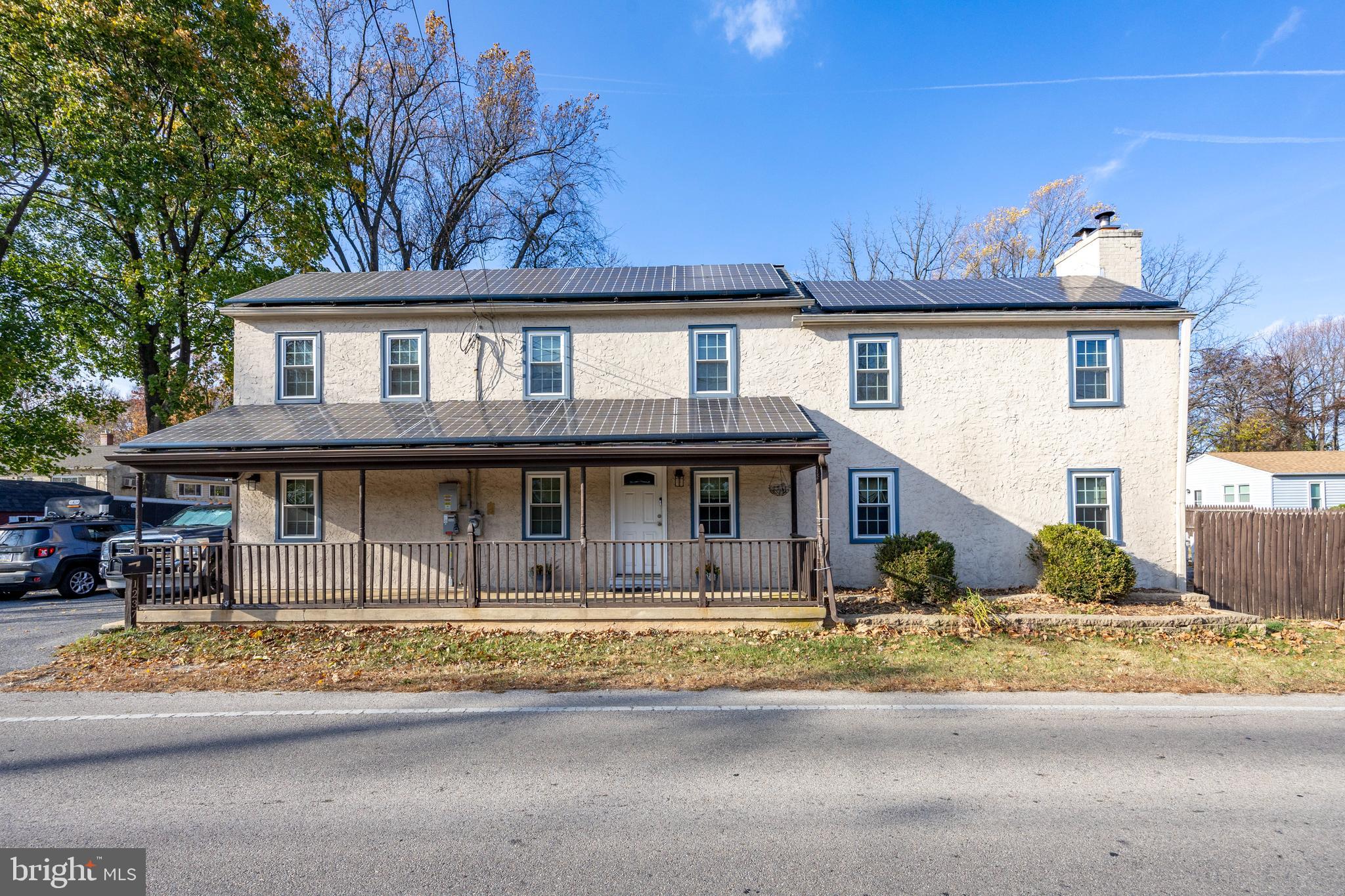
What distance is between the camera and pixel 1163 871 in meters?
3.49

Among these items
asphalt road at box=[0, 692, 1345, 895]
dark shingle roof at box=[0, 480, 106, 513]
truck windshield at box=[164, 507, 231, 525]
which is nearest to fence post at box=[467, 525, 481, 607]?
asphalt road at box=[0, 692, 1345, 895]

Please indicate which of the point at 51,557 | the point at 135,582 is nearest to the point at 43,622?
the point at 135,582

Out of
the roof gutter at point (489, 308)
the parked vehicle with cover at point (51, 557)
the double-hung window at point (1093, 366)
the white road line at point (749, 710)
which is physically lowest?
the white road line at point (749, 710)

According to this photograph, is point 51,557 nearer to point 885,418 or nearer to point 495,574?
point 495,574

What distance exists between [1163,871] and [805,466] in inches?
318

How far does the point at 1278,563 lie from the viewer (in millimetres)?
11234

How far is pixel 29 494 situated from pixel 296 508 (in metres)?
25.5

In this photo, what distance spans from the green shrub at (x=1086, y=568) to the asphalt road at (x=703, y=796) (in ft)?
14.0

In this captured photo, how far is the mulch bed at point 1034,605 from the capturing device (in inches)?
415

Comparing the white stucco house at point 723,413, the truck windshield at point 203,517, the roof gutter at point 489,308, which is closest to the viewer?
the white stucco house at point 723,413

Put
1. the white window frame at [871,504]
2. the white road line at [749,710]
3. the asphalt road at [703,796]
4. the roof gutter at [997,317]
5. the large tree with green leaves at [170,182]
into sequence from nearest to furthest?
the asphalt road at [703,796], the white road line at [749,710], the roof gutter at [997,317], the white window frame at [871,504], the large tree with green leaves at [170,182]

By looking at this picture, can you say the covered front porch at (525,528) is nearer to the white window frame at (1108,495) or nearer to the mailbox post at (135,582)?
the mailbox post at (135,582)

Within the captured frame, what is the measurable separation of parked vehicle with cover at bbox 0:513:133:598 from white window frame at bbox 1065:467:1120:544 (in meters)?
21.0

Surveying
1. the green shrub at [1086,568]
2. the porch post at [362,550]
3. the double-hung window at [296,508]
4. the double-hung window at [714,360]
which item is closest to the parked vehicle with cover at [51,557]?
the double-hung window at [296,508]
